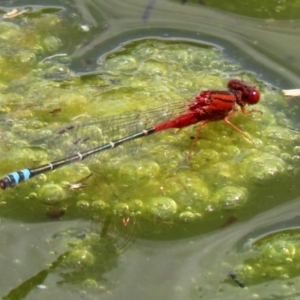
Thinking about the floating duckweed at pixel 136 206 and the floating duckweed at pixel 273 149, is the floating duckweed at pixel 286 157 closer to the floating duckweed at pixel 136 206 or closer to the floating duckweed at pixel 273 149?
the floating duckweed at pixel 273 149

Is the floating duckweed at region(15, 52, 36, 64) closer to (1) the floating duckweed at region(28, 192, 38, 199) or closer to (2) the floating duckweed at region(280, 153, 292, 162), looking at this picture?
(1) the floating duckweed at region(28, 192, 38, 199)

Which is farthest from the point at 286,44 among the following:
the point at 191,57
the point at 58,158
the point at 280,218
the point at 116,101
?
the point at 58,158

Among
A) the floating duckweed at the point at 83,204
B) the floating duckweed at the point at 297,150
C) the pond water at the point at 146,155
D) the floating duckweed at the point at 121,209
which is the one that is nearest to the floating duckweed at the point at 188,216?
the pond water at the point at 146,155

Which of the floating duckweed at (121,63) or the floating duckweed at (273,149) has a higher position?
the floating duckweed at (121,63)

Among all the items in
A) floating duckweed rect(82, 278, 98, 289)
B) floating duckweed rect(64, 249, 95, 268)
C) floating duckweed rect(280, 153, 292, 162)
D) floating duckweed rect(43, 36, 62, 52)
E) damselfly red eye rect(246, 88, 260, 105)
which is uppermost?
damselfly red eye rect(246, 88, 260, 105)

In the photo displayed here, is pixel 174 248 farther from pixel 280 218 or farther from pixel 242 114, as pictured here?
pixel 242 114

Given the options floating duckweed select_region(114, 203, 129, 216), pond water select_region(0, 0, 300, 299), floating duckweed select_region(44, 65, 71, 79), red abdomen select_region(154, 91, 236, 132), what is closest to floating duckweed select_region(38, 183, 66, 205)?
pond water select_region(0, 0, 300, 299)

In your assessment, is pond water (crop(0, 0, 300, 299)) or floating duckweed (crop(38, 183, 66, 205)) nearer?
pond water (crop(0, 0, 300, 299))
